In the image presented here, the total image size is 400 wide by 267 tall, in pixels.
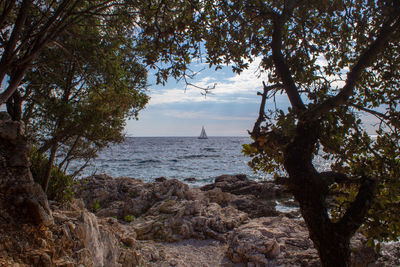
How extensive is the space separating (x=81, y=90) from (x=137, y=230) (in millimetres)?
5897

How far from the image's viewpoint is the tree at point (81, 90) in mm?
6971

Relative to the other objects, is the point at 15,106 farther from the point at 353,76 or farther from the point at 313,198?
the point at 353,76

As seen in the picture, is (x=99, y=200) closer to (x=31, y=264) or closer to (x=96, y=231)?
(x=96, y=231)

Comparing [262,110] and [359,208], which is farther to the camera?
[262,110]

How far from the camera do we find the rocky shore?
464cm

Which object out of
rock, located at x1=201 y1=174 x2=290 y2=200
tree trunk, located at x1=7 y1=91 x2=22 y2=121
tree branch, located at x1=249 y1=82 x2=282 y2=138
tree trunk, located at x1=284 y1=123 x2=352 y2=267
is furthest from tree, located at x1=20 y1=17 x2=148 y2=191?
rock, located at x1=201 y1=174 x2=290 y2=200

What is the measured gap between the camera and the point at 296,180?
153 inches

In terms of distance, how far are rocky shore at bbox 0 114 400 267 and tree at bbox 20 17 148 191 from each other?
1.79 metres

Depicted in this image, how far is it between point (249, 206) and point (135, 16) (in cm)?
1338

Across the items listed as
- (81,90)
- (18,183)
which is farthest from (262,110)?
(81,90)

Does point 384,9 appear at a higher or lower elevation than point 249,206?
higher

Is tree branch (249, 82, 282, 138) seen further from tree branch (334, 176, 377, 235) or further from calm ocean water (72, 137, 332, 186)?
calm ocean water (72, 137, 332, 186)

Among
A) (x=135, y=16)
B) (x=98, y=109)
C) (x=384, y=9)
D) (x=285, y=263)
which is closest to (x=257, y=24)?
(x=384, y=9)

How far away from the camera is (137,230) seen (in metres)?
10.8
